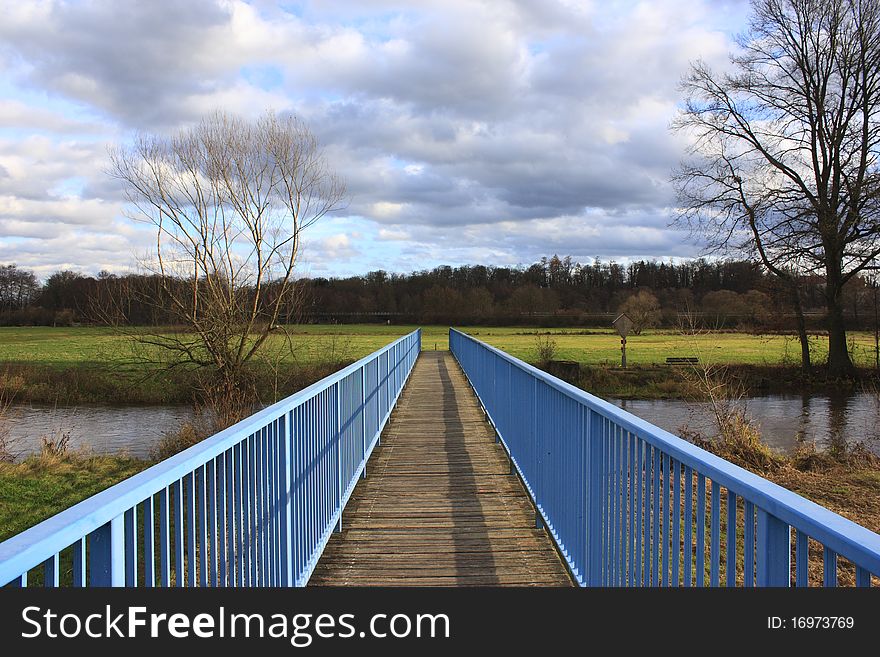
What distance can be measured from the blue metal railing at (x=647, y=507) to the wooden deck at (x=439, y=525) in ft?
0.92

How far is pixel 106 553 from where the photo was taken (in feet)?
5.56

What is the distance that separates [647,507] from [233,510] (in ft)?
5.56

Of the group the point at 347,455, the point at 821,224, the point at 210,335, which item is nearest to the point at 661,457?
the point at 347,455

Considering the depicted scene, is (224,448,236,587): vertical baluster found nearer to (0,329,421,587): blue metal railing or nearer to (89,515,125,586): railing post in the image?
(0,329,421,587): blue metal railing

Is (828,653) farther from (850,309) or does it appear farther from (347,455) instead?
(850,309)

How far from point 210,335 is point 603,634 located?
18.0 metres

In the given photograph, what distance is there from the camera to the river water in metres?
16.9

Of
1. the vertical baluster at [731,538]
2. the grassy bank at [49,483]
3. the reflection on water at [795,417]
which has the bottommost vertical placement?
the reflection on water at [795,417]

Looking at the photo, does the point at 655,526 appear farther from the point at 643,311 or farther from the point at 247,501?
the point at 643,311

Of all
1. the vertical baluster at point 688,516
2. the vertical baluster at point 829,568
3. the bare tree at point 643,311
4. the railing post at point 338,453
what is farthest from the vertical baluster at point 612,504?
the bare tree at point 643,311

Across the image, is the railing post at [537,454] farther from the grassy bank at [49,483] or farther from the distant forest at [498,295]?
the distant forest at [498,295]

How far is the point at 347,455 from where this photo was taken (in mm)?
5855

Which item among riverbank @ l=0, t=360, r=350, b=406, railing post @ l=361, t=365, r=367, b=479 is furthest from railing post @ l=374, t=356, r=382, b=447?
riverbank @ l=0, t=360, r=350, b=406

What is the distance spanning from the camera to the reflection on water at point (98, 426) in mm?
16781
